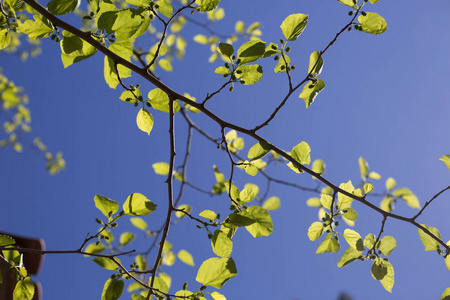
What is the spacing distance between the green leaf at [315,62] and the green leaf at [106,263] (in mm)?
946

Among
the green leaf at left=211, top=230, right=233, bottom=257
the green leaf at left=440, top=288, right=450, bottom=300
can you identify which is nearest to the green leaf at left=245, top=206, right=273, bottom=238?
the green leaf at left=211, top=230, right=233, bottom=257

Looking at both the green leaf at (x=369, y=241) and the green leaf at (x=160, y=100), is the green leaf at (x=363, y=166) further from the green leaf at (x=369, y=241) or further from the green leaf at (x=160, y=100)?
the green leaf at (x=160, y=100)

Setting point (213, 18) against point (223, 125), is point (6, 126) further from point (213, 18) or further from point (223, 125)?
point (223, 125)

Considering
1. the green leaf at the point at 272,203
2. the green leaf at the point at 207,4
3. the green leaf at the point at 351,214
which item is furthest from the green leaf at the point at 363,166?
the green leaf at the point at 207,4

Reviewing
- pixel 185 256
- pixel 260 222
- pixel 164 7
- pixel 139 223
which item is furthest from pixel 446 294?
pixel 139 223

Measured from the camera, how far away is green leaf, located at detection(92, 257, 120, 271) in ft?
3.96

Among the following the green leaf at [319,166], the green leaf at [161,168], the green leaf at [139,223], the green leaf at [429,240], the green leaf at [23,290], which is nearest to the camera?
the green leaf at [23,290]

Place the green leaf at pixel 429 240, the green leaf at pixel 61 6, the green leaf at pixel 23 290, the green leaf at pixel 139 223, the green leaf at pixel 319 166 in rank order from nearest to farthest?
the green leaf at pixel 61 6 < the green leaf at pixel 23 290 < the green leaf at pixel 429 240 < the green leaf at pixel 319 166 < the green leaf at pixel 139 223

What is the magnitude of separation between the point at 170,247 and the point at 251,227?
146 centimetres

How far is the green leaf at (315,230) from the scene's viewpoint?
1383 mm

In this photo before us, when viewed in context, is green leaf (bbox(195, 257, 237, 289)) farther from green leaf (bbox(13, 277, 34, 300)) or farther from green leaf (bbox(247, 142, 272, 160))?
green leaf (bbox(13, 277, 34, 300))

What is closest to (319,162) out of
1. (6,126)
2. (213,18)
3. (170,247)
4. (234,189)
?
(234,189)

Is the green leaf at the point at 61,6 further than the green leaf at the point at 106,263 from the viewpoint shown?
No

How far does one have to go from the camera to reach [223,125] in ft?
4.02
